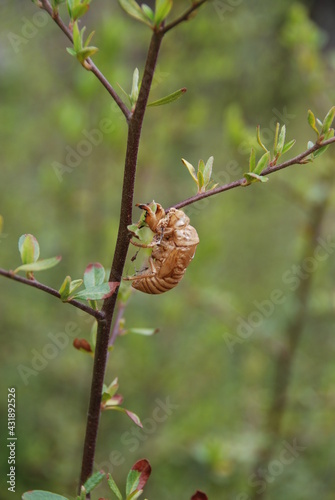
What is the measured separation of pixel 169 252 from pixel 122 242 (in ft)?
0.48

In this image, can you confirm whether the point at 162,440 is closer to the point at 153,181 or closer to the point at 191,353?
the point at 191,353

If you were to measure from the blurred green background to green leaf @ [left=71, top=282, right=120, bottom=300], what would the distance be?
1.15m

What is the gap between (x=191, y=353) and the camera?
2.73 m

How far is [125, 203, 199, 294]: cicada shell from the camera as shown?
76 centimetres

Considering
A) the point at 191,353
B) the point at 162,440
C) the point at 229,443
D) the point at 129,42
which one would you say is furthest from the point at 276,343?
the point at 129,42

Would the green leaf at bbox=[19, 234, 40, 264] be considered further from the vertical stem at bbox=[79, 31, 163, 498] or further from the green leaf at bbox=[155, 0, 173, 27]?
the green leaf at bbox=[155, 0, 173, 27]

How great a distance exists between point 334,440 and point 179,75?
5.64ft
